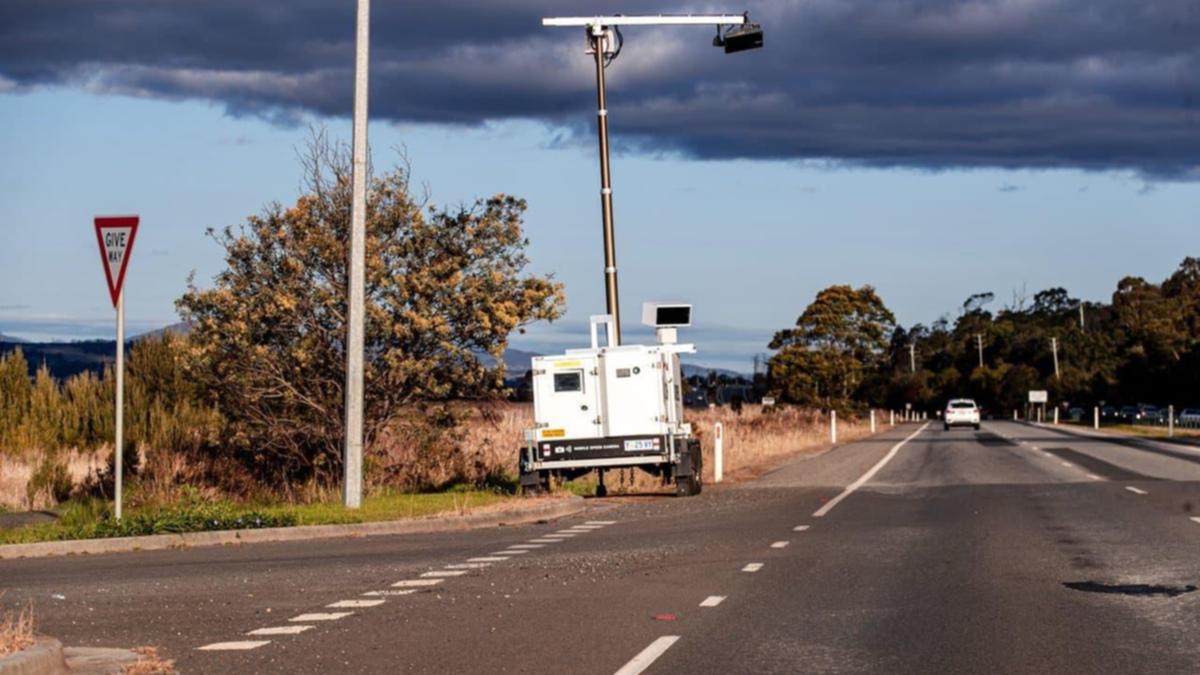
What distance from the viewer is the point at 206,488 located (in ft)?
87.2

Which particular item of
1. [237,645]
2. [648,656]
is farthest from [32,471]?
[648,656]

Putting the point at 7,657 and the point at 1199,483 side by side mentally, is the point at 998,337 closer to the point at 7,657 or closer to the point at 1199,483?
the point at 1199,483

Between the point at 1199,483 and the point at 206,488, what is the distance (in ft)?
54.6

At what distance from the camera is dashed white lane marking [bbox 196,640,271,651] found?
10.7 meters

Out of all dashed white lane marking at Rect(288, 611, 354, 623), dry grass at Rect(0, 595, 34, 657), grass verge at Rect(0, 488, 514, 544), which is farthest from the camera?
grass verge at Rect(0, 488, 514, 544)

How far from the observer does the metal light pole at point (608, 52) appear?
28.1m

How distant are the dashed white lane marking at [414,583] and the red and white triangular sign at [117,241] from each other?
5.81m

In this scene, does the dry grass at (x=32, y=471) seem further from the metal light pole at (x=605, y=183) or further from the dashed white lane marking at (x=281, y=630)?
the dashed white lane marking at (x=281, y=630)

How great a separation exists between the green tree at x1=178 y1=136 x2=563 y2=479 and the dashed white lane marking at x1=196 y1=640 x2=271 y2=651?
14322 millimetres

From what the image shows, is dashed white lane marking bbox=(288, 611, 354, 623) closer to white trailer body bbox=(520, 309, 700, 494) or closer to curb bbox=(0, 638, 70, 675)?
curb bbox=(0, 638, 70, 675)

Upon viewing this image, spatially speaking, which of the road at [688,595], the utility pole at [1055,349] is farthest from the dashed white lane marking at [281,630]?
the utility pole at [1055,349]

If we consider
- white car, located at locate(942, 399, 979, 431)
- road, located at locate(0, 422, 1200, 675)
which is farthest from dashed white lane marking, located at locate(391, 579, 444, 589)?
white car, located at locate(942, 399, 979, 431)

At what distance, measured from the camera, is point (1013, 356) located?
6575 inches

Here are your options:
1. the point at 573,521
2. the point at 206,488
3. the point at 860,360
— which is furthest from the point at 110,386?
the point at 860,360
